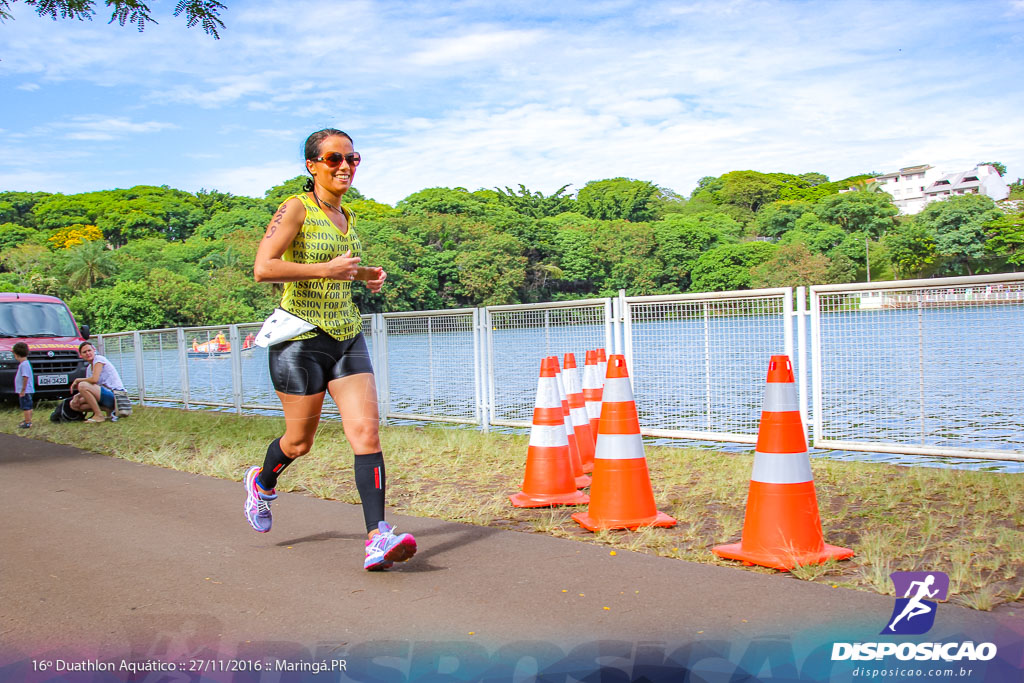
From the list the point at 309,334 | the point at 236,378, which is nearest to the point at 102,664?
the point at 309,334

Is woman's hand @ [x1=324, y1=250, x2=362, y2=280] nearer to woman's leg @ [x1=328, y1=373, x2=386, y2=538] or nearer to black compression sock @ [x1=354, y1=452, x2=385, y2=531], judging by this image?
woman's leg @ [x1=328, y1=373, x2=386, y2=538]

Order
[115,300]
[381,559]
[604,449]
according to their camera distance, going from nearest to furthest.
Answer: [381,559]
[604,449]
[115,300]

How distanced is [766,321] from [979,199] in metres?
104

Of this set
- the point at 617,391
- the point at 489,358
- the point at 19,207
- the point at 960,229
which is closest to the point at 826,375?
the point at 617,391

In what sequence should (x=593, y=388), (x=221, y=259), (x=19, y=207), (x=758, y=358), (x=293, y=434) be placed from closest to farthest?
1. (x=293, y=434)
2. (x=593, y=388)
3. (x=758, y=358)
4. (x=221, y=259)
5. (x=19, y=207)

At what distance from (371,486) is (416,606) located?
2.48 feet

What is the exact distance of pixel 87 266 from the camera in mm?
88500

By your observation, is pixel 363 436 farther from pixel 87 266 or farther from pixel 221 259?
pixel 221 259

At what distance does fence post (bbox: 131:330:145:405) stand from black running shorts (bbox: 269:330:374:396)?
14351 mm

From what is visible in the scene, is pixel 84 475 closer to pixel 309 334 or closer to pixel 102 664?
pixel 309 334

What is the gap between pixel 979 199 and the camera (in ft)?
322

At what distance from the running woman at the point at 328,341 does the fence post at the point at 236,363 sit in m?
10.8

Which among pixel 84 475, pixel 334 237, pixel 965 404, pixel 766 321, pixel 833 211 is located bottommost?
pixel 84 475

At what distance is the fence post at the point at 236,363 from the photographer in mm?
14625
